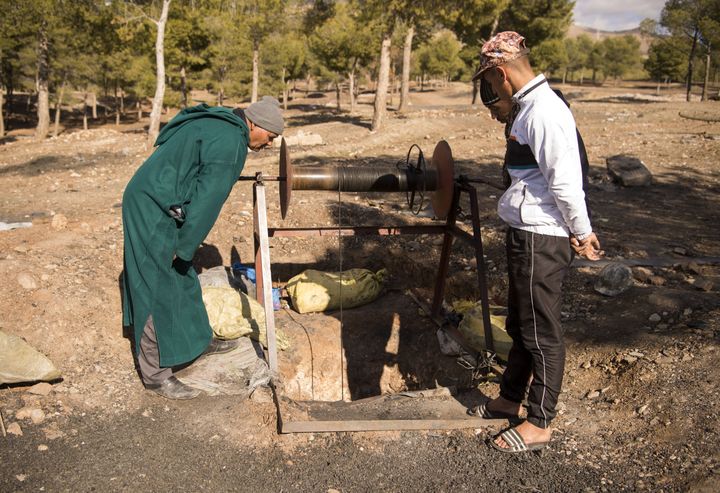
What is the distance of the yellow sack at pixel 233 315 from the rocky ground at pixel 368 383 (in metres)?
0.50

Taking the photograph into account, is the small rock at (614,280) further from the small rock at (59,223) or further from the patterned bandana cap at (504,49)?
the small rock at (59,223)

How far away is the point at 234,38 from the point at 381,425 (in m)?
27.1

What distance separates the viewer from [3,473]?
2936 mm

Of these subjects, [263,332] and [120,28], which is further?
[120,28]

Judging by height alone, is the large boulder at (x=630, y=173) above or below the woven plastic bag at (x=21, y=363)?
above

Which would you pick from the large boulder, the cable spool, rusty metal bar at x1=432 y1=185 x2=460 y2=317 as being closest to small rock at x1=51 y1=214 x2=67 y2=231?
the cable spool

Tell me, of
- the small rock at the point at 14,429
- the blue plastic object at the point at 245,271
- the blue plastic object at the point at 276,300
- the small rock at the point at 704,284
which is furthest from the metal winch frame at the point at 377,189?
the small rock at the point at 704,284

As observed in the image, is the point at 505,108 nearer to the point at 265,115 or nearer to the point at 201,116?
the point at 265,115

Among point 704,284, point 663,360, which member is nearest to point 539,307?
point 663,360

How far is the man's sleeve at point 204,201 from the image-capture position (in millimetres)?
3443

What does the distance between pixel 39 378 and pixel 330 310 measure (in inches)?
105

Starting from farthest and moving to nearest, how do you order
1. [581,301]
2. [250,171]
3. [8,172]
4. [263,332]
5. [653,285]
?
[8,172] < [250,171] < [653,285] < [581,301] < [263,332]

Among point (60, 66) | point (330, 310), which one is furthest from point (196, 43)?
point (330, 310)

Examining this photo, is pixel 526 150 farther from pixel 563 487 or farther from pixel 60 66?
pixel 60 66
